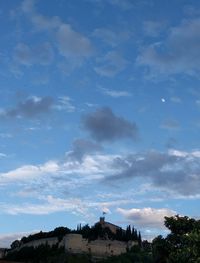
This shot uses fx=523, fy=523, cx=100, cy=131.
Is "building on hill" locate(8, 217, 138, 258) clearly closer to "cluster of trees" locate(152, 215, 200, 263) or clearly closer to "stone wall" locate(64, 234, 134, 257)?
"stone wall" locate(64, 234, 134, 257)

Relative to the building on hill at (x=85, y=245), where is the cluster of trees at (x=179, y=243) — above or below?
below

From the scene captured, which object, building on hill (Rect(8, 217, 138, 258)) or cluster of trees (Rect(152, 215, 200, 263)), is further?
building on hill (Rect(8, 217, 138, 258))

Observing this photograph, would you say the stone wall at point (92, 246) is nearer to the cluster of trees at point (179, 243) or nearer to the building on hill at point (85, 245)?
the building on hill at point (85, 245)

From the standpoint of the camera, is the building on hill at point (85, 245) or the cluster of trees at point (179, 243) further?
the building on hill at point (85, 245)

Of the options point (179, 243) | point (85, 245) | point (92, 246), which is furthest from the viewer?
point (92, 246)

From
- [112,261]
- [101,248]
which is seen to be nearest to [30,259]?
[101,248]

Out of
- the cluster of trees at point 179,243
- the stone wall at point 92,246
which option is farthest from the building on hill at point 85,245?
the cluster of trees at point 179,243

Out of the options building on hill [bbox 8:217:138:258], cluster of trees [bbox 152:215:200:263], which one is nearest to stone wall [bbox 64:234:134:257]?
building on hill [bbox 8:217:138:258]

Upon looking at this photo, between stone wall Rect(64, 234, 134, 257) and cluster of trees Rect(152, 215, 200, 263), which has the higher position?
stone wall Rect(64, 234, 134, 257)

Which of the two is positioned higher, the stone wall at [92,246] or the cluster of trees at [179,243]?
the stone wall at [92,246]

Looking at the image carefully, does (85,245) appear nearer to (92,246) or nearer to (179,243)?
(92,246)

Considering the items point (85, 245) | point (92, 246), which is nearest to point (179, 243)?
point (85, 245)

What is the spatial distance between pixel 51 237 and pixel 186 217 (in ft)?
514

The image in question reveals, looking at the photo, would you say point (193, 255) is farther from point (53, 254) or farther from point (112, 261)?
point (53, 254)
